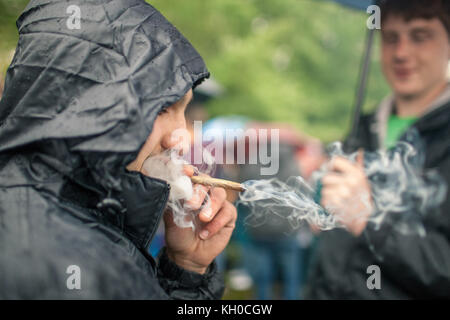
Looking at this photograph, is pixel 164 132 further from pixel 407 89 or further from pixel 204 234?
pixel 407 89

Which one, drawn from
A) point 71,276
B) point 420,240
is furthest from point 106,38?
point 420,240

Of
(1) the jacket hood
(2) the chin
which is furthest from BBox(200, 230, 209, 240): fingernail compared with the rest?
(2) the chin

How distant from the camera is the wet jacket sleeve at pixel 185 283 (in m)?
1.77

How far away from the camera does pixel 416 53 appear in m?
2.59

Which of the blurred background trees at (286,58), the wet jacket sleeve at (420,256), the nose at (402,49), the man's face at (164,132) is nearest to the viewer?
the man's face at (164,132)

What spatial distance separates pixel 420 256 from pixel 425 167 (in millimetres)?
562

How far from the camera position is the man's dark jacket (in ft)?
7.09

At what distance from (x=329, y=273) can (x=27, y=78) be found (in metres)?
2.20

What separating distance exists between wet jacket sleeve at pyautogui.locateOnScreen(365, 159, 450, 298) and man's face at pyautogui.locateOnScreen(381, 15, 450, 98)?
0.65 meters

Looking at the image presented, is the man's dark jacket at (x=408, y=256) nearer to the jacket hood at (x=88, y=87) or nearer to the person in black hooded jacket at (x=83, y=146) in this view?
the person in black hooded jacket at (x=83, y=146)

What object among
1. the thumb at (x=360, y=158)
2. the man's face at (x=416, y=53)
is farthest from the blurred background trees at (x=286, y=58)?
the thumb at (x=360, y=158)

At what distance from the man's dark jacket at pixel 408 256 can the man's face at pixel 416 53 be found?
1.00 ft
